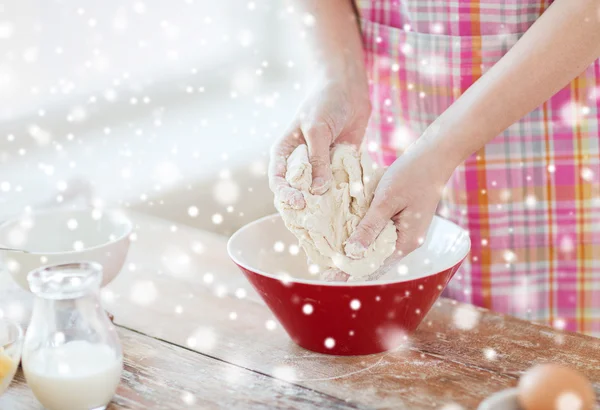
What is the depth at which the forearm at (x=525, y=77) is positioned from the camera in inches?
42.6

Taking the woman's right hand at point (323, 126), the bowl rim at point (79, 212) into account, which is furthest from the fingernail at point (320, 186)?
the bowl rim at point (79, 212)

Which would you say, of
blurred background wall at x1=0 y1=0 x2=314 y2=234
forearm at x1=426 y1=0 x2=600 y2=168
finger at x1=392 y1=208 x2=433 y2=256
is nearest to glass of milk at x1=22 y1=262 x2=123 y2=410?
finger at x1=392 y1=208 x2=433 y2=256

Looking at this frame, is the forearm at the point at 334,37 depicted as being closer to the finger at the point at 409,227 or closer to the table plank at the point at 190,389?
the finger at the point at 409,227

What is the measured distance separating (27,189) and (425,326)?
1663 millimetres

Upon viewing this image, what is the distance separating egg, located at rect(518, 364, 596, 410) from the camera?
70cm

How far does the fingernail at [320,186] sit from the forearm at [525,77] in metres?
0.18

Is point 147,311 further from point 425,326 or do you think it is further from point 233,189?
point 233,189

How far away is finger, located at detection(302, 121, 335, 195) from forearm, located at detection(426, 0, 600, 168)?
17cm

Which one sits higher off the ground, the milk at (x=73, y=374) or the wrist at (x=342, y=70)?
the wrist at (x=342, y=70)

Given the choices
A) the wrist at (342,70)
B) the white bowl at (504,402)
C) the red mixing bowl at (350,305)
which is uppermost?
the wrist at (342,70)

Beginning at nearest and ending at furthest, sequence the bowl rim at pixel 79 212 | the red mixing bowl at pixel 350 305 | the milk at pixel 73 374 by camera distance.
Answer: the milk at pixel 73 374 < the red mixing bowl at pixel 350 305 < the bowl rim at pixel 79 212

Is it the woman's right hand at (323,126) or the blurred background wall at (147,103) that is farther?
the blurred background wall at (147,103)

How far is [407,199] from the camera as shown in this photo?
1.08m

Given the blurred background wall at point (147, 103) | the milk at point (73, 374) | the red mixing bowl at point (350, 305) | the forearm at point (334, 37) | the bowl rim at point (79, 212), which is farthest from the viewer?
the blurred background wall at point (147, 103)
